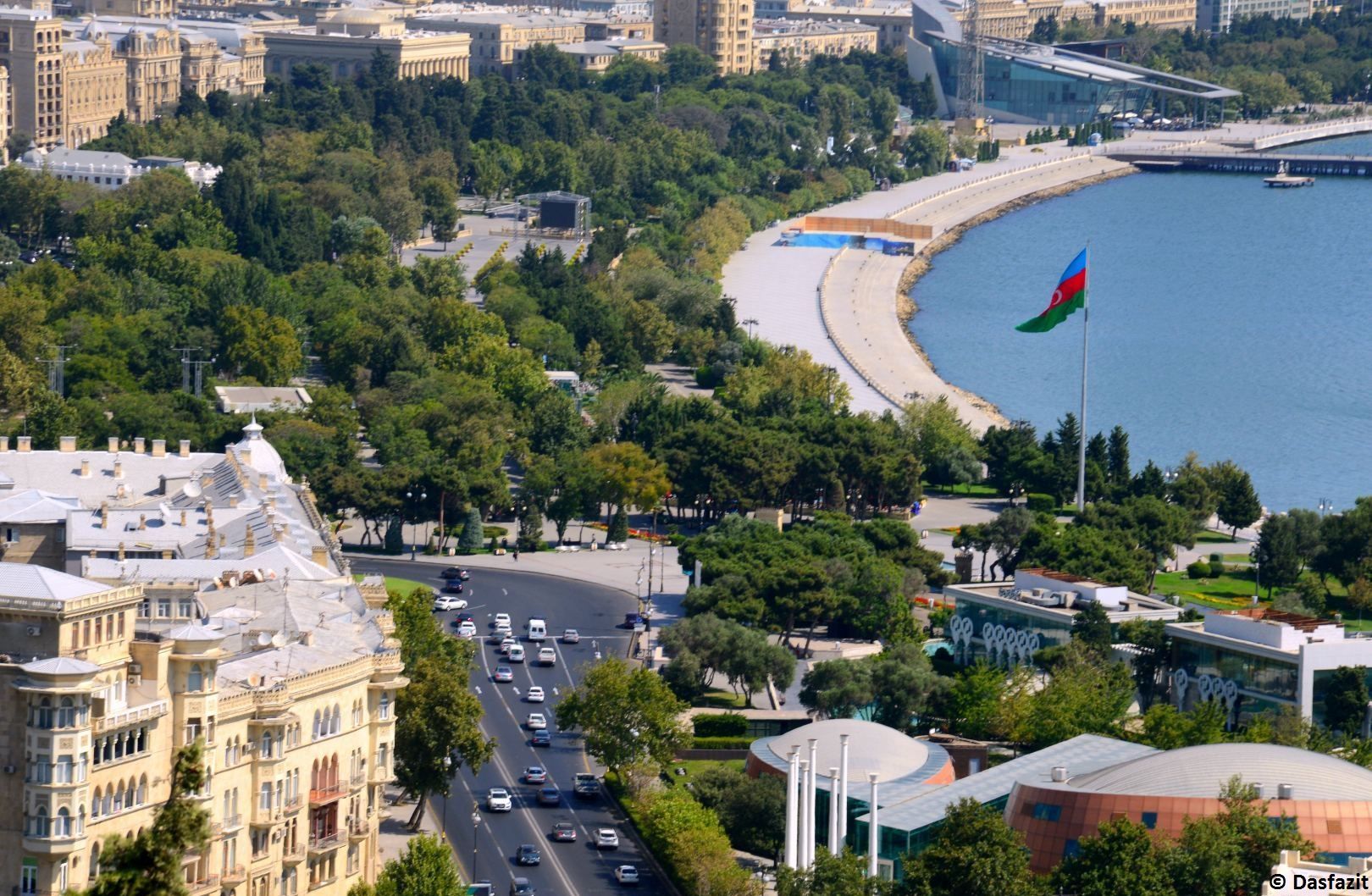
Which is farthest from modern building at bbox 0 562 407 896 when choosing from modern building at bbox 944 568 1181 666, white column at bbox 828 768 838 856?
modern building at bbox 944 568 1181 666

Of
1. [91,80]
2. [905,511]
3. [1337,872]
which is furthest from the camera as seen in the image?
[91,80]

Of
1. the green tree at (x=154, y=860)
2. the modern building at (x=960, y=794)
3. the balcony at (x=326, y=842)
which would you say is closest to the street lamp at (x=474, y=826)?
the balcony at (x=326, y=842)

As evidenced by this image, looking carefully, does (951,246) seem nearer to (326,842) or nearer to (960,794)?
(960,794)

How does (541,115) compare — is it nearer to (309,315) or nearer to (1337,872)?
(309,315)

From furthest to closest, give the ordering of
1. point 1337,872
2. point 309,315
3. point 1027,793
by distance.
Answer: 1. point 309,315
2. point 1027,793
3. point 1337,872

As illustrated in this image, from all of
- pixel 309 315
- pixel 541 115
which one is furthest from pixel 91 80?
pixel 309 315

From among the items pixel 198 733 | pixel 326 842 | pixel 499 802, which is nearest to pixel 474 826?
pixel 499 802

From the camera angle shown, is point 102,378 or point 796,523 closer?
point 796,523

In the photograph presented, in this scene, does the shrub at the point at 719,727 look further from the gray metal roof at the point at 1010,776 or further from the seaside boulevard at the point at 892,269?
the seaside boulevard at the point at 892,269
